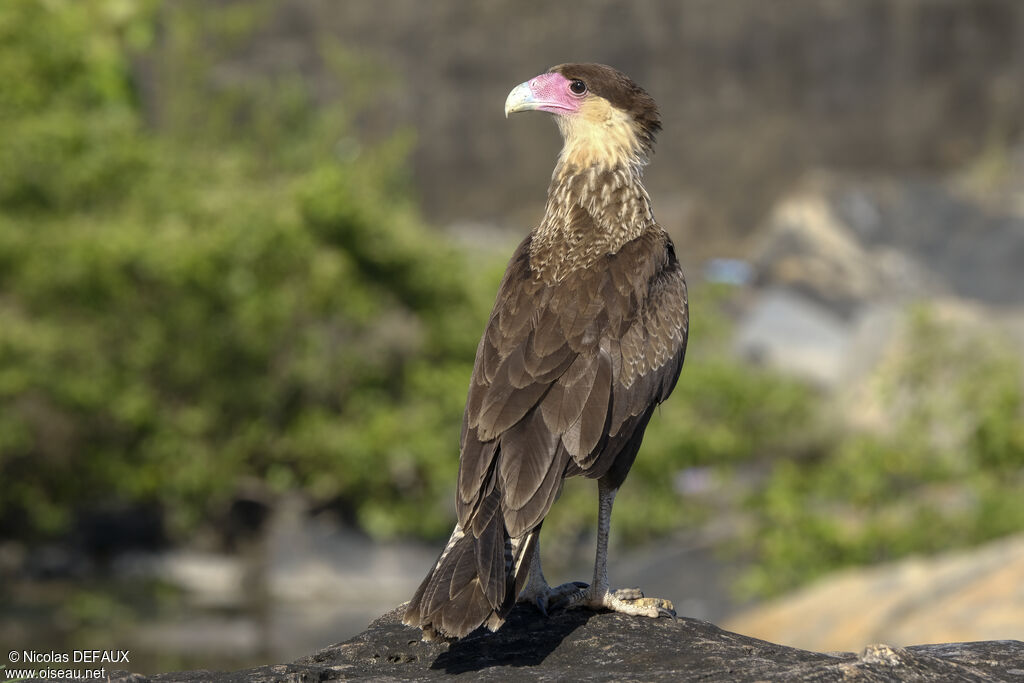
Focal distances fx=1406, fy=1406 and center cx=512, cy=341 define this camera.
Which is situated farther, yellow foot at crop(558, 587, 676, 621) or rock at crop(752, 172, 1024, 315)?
rock at crop(752, 172, 1024, 315)

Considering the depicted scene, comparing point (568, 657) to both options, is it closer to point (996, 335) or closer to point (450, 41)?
point (996, 335)

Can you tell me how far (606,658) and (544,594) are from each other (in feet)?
2.21

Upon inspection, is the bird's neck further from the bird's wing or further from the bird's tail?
the bird's tail

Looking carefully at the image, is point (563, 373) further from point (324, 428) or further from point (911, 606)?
point (324, 428)

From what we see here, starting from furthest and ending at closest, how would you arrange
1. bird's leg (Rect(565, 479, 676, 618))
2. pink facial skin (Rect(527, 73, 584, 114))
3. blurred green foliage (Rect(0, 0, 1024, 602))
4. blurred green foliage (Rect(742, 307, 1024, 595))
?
1. blurred green foliage (Rect(0, 0, 1024, 602))
2. blurred green foliage (Rect(742, 307, 1024, 595))
3. pink facial skin (Rect(527, 73, 584, 114))
4. bird's leg (Rect(565, 479, 676, 618))

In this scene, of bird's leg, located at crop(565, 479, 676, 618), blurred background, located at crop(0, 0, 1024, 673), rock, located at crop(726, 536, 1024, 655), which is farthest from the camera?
blurred background, located at crop(0, 0, 1024, 673)

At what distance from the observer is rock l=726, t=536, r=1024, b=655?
891cm

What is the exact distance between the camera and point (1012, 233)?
24.7 metres

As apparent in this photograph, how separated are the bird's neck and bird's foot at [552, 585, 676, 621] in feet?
4.43

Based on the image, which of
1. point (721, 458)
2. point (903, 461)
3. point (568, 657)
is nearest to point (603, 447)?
point (568, 657)

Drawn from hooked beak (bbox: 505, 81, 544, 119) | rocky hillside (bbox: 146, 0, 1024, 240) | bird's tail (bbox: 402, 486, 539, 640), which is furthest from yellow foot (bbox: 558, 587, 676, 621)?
rocky hillside (bbox: 146, 0, 1024, 240)

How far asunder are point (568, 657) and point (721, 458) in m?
11.2

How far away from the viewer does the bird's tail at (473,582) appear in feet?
15.0

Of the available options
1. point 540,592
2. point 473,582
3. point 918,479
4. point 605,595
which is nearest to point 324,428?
point 918,479
